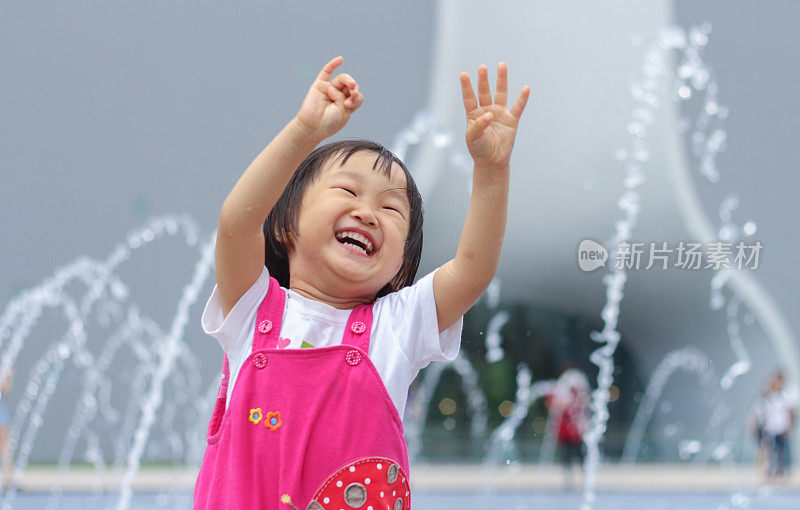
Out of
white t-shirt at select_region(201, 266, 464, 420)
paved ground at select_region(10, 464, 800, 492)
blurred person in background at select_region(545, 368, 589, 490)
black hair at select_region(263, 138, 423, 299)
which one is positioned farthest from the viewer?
paved ground at select_region(10, 464, 800, 492)

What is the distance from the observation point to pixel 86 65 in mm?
7703

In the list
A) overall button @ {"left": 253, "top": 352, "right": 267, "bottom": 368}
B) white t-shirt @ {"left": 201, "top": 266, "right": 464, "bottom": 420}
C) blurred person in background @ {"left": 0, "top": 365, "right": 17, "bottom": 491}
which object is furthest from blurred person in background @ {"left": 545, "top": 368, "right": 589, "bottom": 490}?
overall button @ {"left": 253, "top": 352, "right": 267, "bottom": 368}

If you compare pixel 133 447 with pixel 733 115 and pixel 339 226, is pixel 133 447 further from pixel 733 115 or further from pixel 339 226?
pixel 339 226

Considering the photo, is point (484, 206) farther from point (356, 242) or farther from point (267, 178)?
point (267, 178)

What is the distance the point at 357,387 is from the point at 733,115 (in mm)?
7020

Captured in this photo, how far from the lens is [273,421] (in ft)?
3.96

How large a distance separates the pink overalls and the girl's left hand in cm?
34

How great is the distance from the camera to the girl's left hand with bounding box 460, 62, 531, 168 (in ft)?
4.05

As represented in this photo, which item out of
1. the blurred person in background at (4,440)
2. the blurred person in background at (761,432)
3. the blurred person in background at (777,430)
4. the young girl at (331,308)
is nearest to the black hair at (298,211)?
the young girl at (331,308)

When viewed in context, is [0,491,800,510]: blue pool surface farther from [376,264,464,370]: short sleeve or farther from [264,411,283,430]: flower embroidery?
[264,411,283,430]: flower embroidery

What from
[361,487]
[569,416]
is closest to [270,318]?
[361,487]

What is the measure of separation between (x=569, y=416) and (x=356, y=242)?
221 inches

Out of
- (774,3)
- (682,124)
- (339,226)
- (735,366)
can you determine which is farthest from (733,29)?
(339,226)

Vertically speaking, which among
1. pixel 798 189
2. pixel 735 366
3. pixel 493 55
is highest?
pixel 493 55
